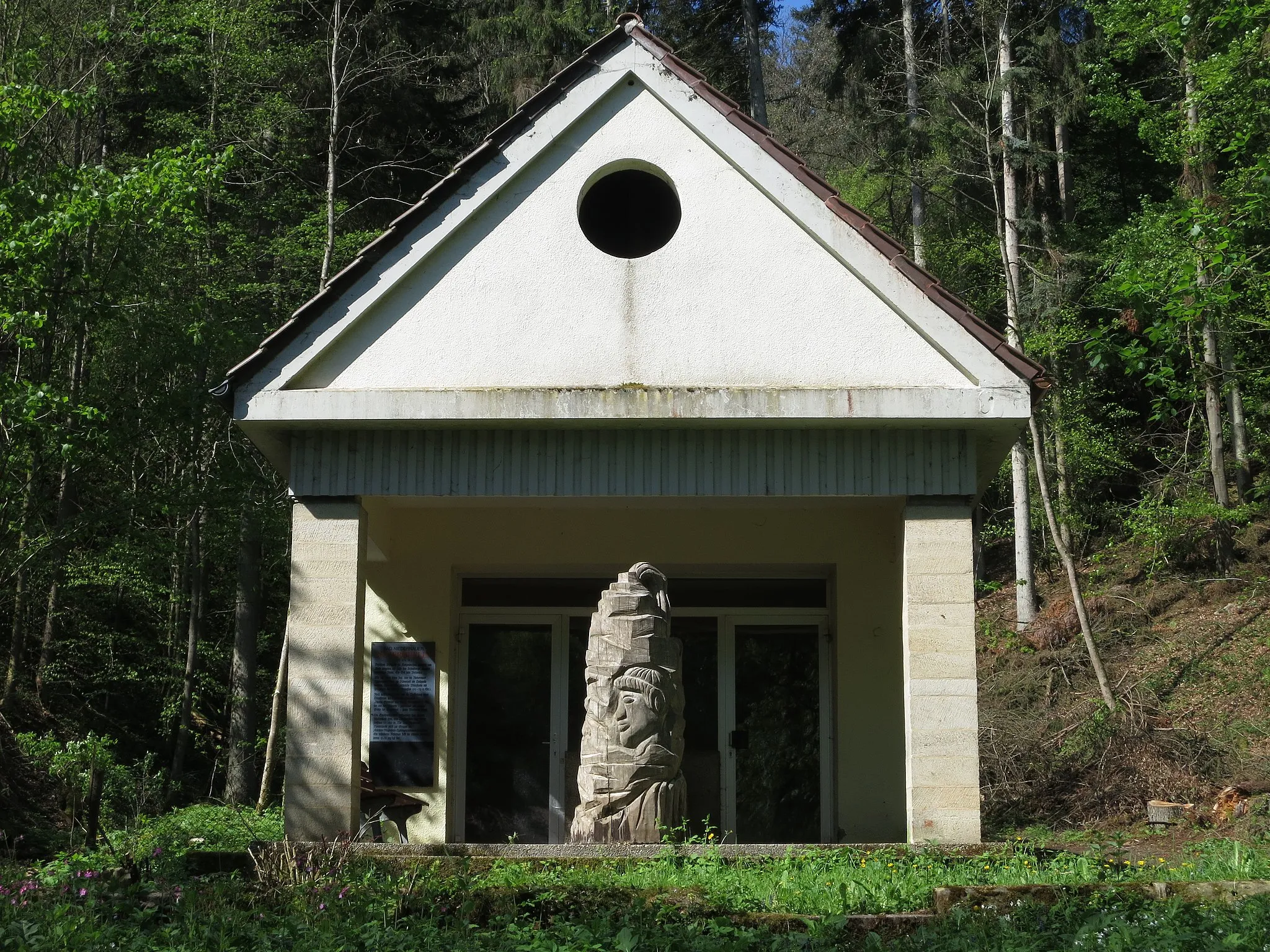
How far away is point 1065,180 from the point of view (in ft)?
89.1

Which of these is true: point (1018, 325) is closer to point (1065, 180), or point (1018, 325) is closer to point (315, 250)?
point (1065, 180)

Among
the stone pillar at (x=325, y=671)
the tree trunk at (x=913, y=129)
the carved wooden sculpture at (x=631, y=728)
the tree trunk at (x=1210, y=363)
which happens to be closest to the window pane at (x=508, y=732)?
the stone pillar at (x=325, y=671)

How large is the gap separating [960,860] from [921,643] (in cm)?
175

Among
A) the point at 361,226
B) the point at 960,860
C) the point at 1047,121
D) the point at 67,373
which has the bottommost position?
the point at 960,860

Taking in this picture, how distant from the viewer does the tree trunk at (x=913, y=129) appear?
982 inches

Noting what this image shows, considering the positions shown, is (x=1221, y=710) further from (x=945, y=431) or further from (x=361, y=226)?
(x=361, y=226)

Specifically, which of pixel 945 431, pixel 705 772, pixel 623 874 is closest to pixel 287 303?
pixel 705 772

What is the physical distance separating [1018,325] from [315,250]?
35.3ft

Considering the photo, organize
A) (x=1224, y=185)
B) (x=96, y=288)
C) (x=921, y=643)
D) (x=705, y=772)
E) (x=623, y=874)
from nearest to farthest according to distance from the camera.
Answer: (x=623, y=874)
(x=921, y=643)
(x=705, y=772)
(x=96, y=288)
(x=1224, y=185)

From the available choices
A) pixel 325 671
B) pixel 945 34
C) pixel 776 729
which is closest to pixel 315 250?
pixel 776 729

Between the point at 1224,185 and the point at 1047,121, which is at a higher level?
the point at 1047,121

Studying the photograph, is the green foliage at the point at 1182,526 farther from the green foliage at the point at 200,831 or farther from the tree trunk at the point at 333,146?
the green foliage at the point at 200,831

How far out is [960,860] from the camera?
9148 millimetres

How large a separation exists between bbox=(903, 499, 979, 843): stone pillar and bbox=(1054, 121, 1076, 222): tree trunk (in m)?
18.1
